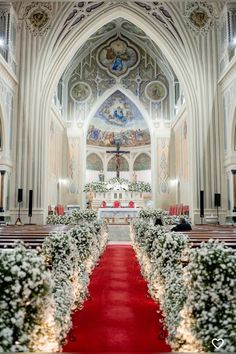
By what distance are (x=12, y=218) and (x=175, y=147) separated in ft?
41.4

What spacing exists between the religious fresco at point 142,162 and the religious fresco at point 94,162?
9.56ft

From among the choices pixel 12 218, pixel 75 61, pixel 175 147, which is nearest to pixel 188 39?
pixel 175 147

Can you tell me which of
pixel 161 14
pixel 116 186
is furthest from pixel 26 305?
pixel 116 186

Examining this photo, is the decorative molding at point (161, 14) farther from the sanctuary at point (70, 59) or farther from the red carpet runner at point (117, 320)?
the red carpet runner at point (117, 320)

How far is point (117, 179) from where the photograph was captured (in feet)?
94.1

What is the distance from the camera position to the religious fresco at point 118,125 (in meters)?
31.0

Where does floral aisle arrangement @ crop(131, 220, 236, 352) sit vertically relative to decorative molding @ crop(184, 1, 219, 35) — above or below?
below

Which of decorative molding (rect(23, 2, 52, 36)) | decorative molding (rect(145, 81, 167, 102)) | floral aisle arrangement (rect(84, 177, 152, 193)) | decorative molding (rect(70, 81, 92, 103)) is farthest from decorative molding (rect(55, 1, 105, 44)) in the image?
floral aisle arrangement (rect(84, 177, 152, 193))

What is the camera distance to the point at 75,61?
27266 mm

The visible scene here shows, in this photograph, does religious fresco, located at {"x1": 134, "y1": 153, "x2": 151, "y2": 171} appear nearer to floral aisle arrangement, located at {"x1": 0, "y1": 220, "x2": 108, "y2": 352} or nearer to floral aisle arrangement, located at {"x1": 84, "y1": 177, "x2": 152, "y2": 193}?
floral aisle arrangement, located at {"x1": 84, "y1": 177, "x2": 152, "y2": 193}

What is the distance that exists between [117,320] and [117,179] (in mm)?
23271

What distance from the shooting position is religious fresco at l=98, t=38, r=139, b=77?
27.8 meters

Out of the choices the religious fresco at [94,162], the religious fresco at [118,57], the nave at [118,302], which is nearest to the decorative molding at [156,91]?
the religious fresco at [118,57]

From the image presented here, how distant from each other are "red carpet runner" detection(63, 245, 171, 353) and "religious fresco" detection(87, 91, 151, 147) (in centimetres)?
2319
